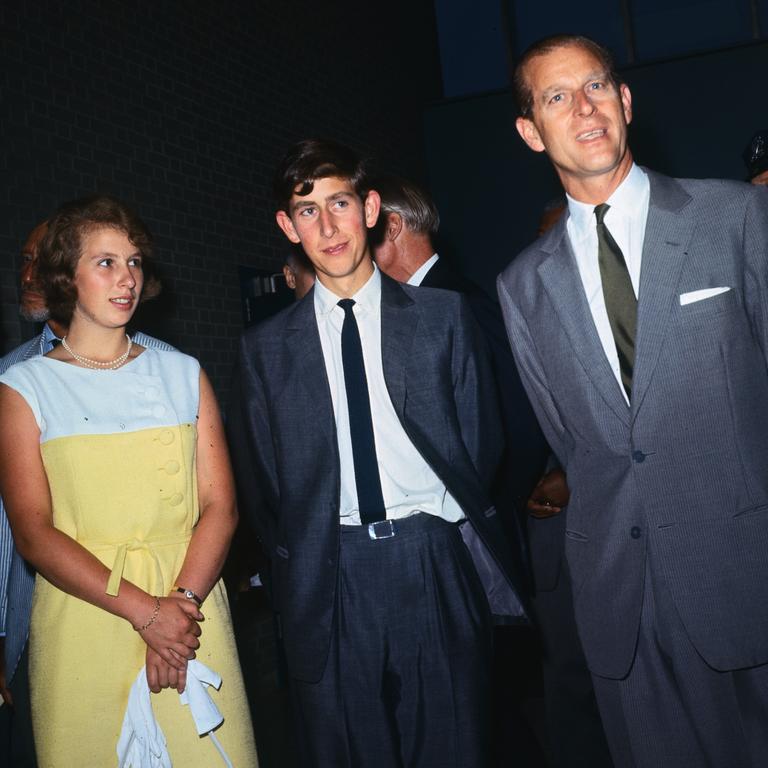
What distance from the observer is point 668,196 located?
6.25ft

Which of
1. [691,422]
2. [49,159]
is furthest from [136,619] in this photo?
[49,159]

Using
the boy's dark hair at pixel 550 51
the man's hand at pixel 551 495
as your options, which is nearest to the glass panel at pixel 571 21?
Result: the man's hand at pixel 551 495

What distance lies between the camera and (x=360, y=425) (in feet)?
7.03

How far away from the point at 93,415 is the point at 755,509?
58.1 inches

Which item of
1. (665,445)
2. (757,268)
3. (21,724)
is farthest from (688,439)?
(21,724)

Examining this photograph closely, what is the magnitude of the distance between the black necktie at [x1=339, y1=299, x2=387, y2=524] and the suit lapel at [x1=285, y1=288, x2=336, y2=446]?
0.18 ft

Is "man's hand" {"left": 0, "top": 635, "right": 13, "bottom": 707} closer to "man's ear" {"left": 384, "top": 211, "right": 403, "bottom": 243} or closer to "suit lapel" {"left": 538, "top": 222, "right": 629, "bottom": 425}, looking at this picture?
"suit lapel" {"left": 538, "top": 222, "right": 629, "bottom": 425}

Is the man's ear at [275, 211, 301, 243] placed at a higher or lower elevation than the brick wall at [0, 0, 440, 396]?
lower

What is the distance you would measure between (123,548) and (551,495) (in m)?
1.48

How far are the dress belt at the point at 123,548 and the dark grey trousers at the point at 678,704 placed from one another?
1058 millimetres

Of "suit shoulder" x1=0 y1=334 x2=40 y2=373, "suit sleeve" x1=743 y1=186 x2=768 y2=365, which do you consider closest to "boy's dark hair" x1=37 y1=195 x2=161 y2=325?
"suit shoulder" x1=0 y1=334 x2=40 y2=373

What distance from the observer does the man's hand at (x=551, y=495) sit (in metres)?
2.88

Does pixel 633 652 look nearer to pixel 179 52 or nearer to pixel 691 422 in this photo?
pixel 691 422

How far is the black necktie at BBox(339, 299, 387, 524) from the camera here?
6.84ft
